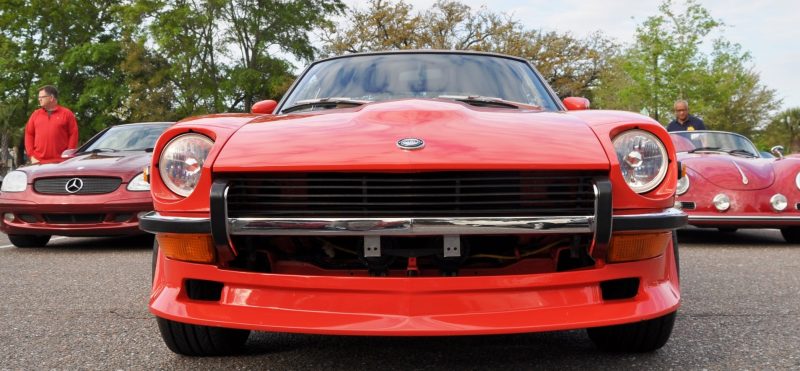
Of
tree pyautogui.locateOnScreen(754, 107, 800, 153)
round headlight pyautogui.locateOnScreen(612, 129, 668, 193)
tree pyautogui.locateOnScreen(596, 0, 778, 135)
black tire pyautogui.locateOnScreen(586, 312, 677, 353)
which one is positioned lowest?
tree pyautogui.locateOnScreen(754, 107, 800, 153)

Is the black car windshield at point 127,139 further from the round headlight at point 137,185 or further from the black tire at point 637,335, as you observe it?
the black tire at point 637,335

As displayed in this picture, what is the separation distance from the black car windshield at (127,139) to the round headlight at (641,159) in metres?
5.86

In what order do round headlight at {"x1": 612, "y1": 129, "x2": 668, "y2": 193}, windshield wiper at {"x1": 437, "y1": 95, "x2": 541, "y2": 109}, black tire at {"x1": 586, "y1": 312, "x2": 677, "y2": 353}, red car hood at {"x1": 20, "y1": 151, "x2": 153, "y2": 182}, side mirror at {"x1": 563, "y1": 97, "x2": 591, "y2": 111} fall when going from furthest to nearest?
red car hood at {"x1": 20, "y1": 151, "x2": 153, "y2": 182} → side mirror at {"x1": 563, "y1": 97, "x2": 591, "y2": 111} → windshield wiper at {"x1": 437, "y1": 95, "x2": 541, "y2": 109} → black tire at {"x1": 586, "y1": 312, "x2": 677, "y2": 353} → round headlight at {"x1": 612, "y1": 129, "x2": 668, "y2": 193}

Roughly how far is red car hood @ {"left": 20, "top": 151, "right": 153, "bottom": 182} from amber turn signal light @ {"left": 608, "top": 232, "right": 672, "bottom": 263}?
16.5 ft

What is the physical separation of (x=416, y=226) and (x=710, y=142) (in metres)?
6.41

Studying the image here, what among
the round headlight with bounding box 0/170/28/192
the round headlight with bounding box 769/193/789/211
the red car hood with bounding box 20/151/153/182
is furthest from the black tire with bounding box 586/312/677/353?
the round headlight with bounding box 0/170/28/192

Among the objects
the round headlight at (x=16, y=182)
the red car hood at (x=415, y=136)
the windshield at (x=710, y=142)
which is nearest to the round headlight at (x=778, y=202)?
the windshield at (x=710, y=142)

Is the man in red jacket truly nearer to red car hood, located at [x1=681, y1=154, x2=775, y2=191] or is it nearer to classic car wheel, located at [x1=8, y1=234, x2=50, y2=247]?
classic car wheel, located at [x1=8, y1=234, x2=50, y2=247]

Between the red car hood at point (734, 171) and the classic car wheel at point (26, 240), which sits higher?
the red car hood at point (734, 171)

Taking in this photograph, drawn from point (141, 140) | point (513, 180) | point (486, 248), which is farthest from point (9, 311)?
point (141, 140)

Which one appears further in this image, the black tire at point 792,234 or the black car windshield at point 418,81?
the black tire at point 792,234

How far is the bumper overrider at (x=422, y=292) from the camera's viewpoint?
2168 mm

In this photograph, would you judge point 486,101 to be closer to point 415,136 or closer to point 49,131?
point 415,136

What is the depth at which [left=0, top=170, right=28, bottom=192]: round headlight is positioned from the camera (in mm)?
6477
